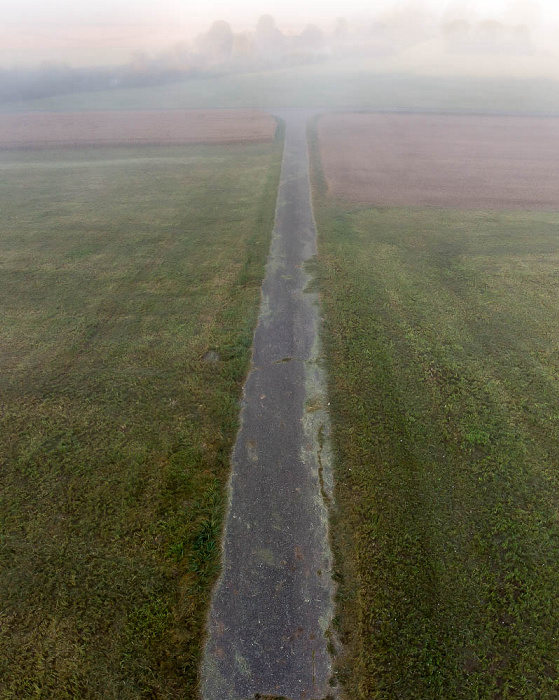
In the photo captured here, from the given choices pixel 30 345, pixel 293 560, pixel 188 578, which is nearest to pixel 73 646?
pixel 188 578

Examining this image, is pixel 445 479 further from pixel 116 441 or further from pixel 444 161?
pixel 444 161

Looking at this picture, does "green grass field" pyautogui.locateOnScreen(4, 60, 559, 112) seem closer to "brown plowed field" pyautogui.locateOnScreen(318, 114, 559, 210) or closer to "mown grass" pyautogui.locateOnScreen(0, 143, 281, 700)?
"brown plowed field" pyautogui.locateOnScreen(318, 114, 559, 210)

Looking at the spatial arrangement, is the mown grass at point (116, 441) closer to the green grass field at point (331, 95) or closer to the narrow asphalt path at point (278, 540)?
Answer: the narrow asphalt path at point (278, 540)

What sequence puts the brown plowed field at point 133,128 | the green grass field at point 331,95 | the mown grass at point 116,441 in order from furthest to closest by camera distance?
the green grass field at point 331,95, the brown plowed field at point 133,128, the mown grass at point 116,441

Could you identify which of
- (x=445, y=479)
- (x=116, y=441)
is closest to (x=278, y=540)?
(x=445, y=479)

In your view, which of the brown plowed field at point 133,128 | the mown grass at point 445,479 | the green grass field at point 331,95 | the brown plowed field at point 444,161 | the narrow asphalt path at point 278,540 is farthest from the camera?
the green grass field at point 331,95

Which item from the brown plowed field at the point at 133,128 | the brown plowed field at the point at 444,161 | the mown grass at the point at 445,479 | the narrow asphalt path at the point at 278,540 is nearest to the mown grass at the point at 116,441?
the narrow asphalt path at the point at 278,540

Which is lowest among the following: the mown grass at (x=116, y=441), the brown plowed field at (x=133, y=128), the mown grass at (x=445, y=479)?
the mown grass at (x=445, y=479)
